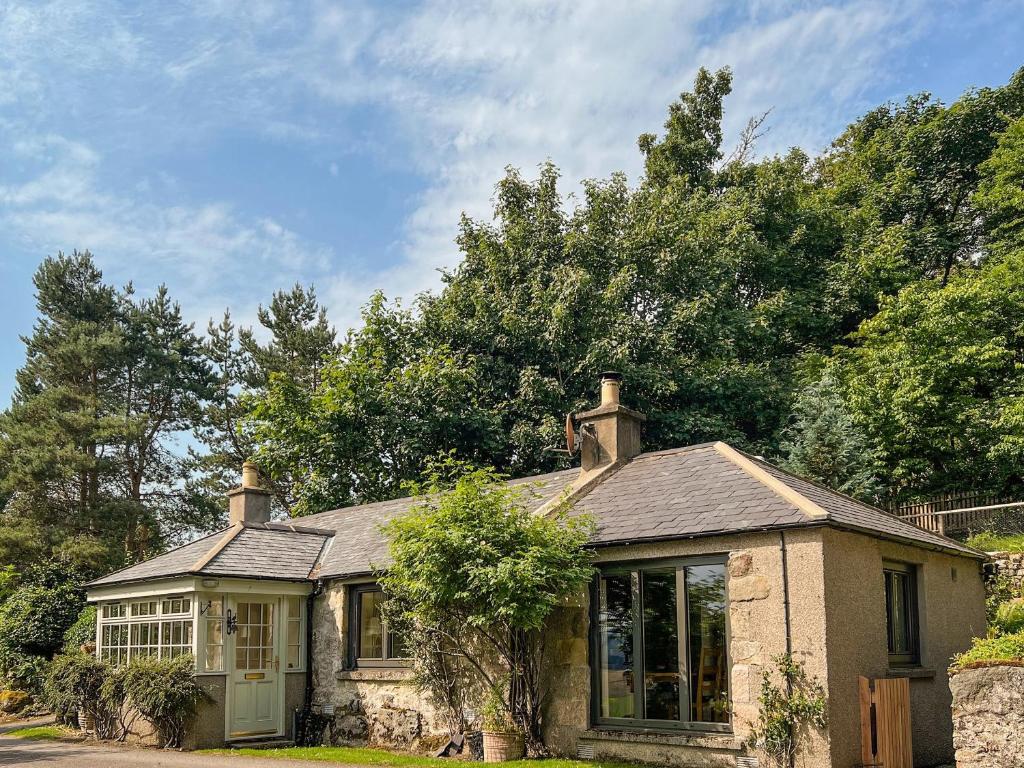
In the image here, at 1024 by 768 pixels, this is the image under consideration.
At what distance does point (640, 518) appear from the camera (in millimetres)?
13094

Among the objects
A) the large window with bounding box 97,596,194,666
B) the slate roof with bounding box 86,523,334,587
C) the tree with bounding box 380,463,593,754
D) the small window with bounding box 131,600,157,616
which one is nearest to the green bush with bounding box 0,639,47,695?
the large window with bounding box 97,596,194,666

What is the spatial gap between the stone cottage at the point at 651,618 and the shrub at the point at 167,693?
299 mm

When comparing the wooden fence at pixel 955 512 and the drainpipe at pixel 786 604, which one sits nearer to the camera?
the drainpipe at pixel 786 604

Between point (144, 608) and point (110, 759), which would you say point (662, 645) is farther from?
point (144, 608)

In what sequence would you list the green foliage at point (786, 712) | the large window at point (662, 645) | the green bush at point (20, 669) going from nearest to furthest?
the green foliage at point (786, 712) < the large window at point (662, 645) < the green bush at point (20, 669)

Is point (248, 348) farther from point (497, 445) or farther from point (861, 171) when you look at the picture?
point (861, 171)

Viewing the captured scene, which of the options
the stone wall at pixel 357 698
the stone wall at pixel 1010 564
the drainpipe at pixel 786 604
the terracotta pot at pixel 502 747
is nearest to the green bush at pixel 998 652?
the drainpipe at pixel 786 604

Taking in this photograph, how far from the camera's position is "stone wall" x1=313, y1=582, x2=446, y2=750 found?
15023 millimetres

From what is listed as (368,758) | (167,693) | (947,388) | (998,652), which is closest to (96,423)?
(167,693)

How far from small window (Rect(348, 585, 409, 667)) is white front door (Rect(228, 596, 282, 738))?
4.95 feet

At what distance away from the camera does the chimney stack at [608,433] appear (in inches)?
637

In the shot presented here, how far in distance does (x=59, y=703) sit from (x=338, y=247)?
10.8m

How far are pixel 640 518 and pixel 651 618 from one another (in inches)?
57.8

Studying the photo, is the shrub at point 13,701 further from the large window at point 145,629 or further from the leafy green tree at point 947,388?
the leafy green tree at point 947,388
